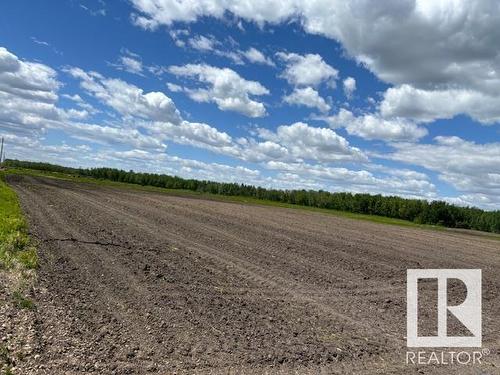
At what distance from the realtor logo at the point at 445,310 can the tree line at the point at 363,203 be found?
5864 cm

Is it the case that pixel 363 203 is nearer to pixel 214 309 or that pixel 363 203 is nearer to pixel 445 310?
pixel 445 310

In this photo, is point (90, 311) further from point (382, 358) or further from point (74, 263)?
point (382, 358)

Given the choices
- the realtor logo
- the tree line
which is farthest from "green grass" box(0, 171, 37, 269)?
the tree line

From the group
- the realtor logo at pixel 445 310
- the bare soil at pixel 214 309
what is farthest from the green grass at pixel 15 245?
the realtor logo at pixel 445 310

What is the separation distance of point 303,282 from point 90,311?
5.87m

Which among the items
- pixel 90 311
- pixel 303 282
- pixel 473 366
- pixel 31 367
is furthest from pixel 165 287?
pixel 473 366

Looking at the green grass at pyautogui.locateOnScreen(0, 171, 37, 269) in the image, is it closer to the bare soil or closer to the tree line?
the bare soil

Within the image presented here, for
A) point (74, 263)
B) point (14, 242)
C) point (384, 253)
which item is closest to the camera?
point (74, 263)

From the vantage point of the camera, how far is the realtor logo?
8.45 metres

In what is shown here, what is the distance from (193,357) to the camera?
6.61 metres

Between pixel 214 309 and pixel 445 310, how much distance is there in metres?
5.55

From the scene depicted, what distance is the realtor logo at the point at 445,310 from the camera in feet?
27.7

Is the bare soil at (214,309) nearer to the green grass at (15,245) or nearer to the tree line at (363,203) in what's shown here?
the green grass at (15,245)

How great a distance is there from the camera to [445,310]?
35.1 ft
